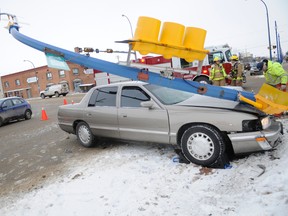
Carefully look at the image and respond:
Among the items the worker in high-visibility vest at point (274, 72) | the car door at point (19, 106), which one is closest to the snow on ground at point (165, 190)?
the worker in high-visibility vest at point (274, 72)

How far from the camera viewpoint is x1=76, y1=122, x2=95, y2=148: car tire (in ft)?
19.0

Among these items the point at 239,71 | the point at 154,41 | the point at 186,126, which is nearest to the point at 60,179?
the point at 186,126

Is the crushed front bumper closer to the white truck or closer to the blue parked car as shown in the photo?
the blue parked car

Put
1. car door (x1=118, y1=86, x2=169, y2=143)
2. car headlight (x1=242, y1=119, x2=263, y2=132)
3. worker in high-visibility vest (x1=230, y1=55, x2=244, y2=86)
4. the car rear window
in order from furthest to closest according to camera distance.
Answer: worker in high-visibility vest (x1=230, y1=55, x2=244, y2=86)
the car rear window
car door (x1=118, y1=86, x2=169, y2=143)
car headlight (x1=242, y1=119, x2=263, y2=132)

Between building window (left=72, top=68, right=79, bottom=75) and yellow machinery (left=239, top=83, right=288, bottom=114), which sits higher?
building window (left=72, top=68, right=79, bottom=75)

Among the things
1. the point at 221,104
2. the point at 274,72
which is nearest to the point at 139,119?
the point at 221,104

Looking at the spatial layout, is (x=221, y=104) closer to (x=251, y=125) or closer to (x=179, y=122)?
(x=251, y=125)

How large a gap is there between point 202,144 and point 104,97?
2.53m

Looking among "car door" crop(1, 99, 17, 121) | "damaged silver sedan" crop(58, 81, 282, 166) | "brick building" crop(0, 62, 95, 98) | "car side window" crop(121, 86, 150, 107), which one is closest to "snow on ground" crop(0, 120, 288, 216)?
"damaged silver sedan" crop(58, 81, 282, 166)

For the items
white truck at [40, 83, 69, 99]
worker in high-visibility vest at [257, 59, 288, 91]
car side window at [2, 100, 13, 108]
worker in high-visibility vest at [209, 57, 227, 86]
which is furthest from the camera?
white truck at [40, 83, 69, 99]

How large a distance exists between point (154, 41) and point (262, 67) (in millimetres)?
3382

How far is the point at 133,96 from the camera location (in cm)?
498

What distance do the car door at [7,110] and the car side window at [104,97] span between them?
9.48 m

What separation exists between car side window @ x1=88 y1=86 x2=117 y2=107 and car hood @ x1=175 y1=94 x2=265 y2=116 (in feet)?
5.16
